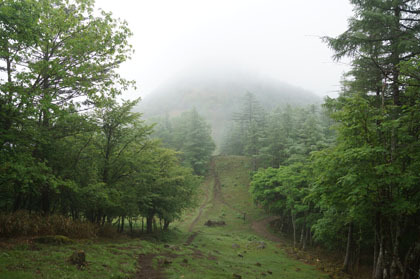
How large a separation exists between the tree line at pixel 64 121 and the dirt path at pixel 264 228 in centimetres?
1941

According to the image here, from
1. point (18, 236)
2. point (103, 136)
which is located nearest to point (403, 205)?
point (18, 236)

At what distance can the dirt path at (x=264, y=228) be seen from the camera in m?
31.0

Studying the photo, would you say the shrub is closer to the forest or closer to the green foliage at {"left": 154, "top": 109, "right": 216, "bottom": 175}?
the forest

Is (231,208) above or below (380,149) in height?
below

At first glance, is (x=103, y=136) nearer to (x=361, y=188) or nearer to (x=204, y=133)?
(x=361, y=188)

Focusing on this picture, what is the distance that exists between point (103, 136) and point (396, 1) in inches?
782

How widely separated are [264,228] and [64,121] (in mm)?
31663

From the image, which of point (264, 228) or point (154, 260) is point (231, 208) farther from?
point (154, 260)

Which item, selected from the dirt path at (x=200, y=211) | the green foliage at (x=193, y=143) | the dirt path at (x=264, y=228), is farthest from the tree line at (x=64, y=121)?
the green foliage at (x=193, y=143)

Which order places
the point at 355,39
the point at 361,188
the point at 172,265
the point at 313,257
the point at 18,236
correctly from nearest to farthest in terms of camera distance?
the point at 361,188, the point at 18,236, the point at 172,265, the point at 355,39, the point at 313,257

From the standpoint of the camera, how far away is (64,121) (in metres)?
11.9

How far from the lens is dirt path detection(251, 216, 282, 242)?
3096cm

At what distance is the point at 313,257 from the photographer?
71.2ft

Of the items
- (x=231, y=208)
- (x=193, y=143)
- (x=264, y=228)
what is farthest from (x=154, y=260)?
(x=193, y=143)
